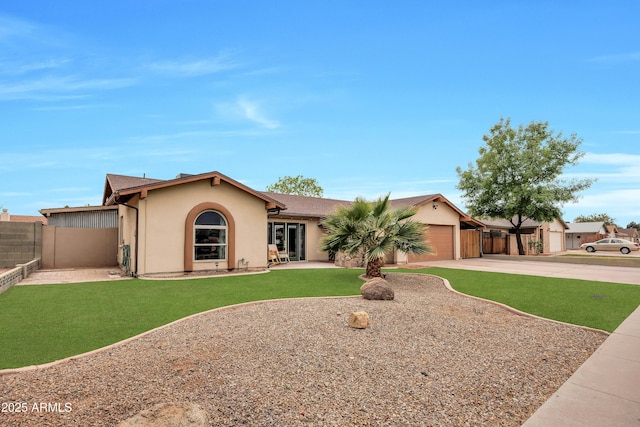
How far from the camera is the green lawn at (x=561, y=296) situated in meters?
7.42

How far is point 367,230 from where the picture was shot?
37.8 ft

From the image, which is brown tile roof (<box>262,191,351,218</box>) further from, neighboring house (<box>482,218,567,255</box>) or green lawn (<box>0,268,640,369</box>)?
neighboring house (<box>482,218,567,255</box>)

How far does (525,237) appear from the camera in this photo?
1238 inches

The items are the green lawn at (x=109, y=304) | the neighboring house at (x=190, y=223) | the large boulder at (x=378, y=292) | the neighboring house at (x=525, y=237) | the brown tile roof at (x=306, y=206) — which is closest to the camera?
the green lawn at (x=109, y=304)

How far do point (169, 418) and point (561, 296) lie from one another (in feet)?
34.1

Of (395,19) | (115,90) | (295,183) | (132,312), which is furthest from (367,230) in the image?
(295,183)

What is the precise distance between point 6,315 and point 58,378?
13.2 feet

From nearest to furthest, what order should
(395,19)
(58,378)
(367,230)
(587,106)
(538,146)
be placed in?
1. (58,378)
2. (367,230)
3. (395,19)
4. (587,106)
5. (538,146)

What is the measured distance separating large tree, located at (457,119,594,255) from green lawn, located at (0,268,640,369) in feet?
53.0

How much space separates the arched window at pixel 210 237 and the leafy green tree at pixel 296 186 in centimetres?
3224

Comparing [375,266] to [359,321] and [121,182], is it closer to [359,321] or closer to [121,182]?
[359,321]

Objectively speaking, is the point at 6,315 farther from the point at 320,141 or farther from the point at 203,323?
the point at 320,141

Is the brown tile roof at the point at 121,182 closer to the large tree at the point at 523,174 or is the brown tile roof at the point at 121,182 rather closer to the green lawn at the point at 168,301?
the green lawn at the point at 168,301

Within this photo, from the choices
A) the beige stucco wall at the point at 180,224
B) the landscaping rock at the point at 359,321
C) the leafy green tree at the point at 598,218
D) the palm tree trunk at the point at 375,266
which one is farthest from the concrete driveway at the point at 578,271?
the leafy green tree at the point at 598,218
